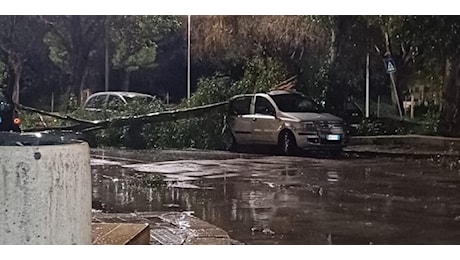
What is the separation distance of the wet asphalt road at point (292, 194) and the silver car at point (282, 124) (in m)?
0.07

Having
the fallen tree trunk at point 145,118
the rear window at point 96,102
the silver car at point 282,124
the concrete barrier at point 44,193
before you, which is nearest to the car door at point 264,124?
the silver car at point 282,124

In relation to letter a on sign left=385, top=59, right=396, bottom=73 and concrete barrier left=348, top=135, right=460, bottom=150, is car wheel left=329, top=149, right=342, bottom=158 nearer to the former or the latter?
concrete barrier left=348, top=135, right=460, bottom=150

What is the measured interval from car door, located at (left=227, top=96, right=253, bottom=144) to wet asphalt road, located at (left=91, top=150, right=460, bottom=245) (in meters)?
0.09

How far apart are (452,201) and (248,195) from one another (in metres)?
0.87

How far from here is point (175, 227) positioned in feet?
9.46

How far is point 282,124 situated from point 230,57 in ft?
1.23

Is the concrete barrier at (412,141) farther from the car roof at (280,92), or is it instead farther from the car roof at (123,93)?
the car roof at (123,93)

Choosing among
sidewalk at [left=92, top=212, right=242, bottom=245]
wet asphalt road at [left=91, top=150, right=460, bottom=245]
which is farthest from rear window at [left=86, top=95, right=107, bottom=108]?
sidewalk at [left=92, top=212, right=242, bottom=245]

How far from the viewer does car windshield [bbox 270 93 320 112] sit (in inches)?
113

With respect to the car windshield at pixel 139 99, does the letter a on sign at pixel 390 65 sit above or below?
above

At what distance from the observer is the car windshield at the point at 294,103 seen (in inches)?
113

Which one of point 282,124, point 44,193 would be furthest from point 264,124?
point 44,193

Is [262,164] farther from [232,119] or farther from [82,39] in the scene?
[82,39]
